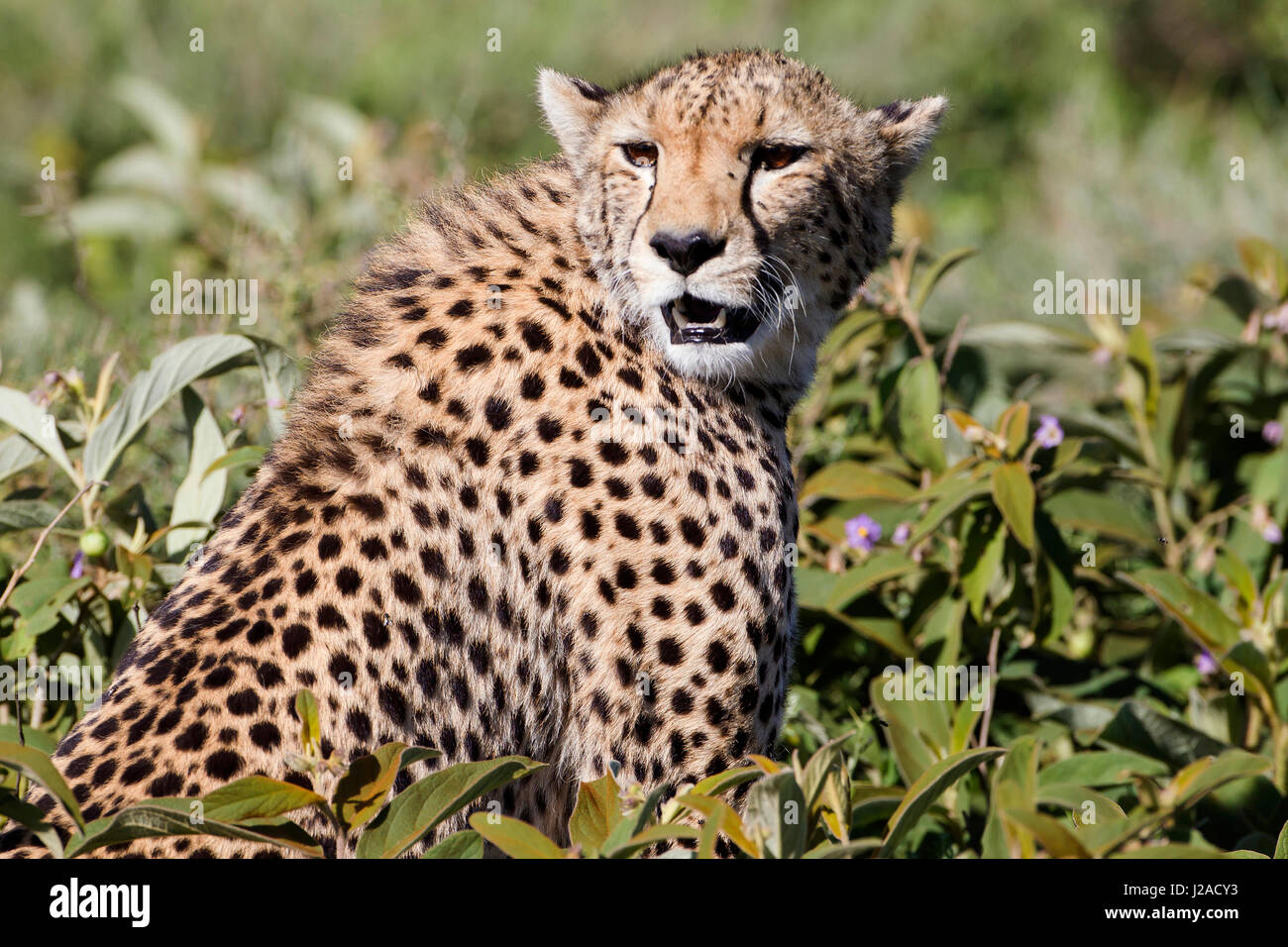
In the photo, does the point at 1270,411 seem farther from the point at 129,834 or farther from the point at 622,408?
the point at 129,834

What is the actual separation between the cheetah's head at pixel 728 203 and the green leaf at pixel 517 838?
107cm

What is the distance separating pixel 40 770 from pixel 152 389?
136 centimetres

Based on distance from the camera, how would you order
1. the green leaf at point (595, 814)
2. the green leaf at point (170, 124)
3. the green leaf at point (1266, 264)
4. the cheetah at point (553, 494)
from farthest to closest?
the green leaf at point (170, 124) → the green leaf at point (1266, 264) → the cheetah at point (553, 494) → the green leaf at point (595, 814)

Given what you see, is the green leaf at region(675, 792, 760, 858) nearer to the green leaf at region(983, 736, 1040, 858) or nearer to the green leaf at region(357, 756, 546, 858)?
the green leaf at region(357, 756, 546, 858)

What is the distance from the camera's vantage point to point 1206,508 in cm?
445

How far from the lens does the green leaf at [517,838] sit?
7.11 feet

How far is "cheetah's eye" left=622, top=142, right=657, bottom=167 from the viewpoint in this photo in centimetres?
299

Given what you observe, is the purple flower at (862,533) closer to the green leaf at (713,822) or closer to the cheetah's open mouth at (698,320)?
the cheetah's open mouth at (698,320)

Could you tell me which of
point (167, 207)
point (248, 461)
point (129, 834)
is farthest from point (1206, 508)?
point (167, 207)

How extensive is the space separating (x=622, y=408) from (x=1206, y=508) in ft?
7.81

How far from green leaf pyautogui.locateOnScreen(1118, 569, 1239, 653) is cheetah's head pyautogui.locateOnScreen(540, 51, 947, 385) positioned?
102cm
